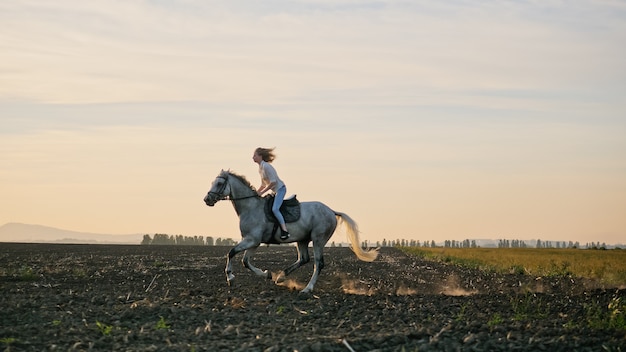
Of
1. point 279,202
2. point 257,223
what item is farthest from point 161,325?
point 279,202

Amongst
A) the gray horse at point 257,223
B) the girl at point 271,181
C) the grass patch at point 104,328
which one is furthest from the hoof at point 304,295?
the grass patch at point 104,328

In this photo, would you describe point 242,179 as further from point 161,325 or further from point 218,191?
point 161,325

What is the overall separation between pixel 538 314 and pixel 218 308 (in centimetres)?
522

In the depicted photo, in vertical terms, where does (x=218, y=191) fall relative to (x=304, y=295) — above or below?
above

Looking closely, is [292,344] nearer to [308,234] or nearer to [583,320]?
[583,320]

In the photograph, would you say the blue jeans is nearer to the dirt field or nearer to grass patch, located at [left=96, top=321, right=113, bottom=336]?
the dirt field

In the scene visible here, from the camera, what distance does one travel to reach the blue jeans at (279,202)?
57.4 feet

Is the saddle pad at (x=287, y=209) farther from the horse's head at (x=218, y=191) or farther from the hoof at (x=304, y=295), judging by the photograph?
the hoof at (x=304, y=295)

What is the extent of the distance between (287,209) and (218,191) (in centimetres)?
148

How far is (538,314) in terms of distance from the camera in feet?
45.6

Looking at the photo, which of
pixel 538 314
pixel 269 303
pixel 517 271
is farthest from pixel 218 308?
pixel 517 271

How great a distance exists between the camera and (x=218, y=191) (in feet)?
58.1

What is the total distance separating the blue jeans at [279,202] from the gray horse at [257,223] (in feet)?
0.84

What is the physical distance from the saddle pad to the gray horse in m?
0.09
